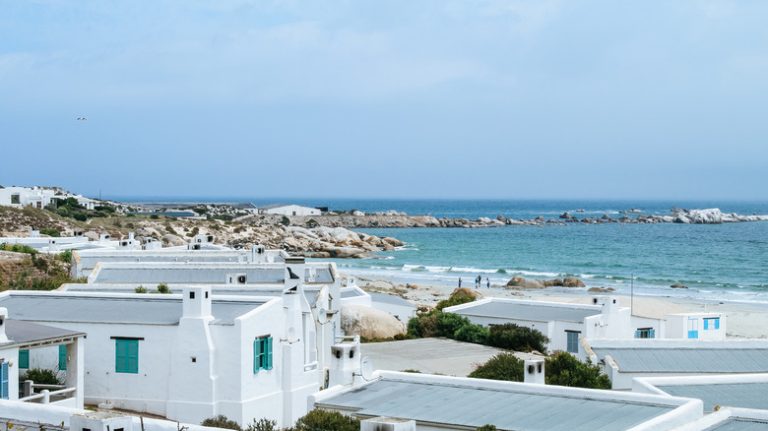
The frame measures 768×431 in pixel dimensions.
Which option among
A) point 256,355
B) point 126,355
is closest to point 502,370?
point 256,355

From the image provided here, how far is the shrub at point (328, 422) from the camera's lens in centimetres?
1505

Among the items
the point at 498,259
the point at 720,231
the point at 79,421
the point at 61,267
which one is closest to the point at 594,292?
the point at 498,259

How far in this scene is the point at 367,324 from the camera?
122ft

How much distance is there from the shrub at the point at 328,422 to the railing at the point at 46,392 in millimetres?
5603

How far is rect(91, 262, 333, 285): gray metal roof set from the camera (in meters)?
31.7

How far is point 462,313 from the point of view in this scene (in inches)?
1517

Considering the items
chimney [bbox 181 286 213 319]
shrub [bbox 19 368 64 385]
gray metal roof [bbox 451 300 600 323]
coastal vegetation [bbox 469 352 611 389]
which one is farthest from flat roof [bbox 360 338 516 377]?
shrub [bbox 19 368 64 385]

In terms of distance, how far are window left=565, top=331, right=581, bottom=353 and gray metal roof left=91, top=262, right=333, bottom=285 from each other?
879 cm

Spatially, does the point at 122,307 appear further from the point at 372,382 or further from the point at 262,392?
the point at 372,382

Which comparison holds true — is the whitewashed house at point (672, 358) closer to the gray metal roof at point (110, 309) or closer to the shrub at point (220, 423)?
the gray metal roof at point (110, 309)

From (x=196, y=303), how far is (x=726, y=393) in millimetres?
10665

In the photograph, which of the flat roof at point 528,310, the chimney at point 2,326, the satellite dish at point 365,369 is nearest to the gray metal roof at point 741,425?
the satellite dish at point 365,369

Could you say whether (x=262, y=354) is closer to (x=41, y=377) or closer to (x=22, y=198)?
(x=41, y=377)

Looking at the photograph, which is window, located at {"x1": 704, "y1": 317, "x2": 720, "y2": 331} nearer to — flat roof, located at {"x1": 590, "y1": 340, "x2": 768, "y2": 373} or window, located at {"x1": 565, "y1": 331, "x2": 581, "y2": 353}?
window, located at {"x1": 565, "y1": 331, "x2": 581, "y2": 353}
